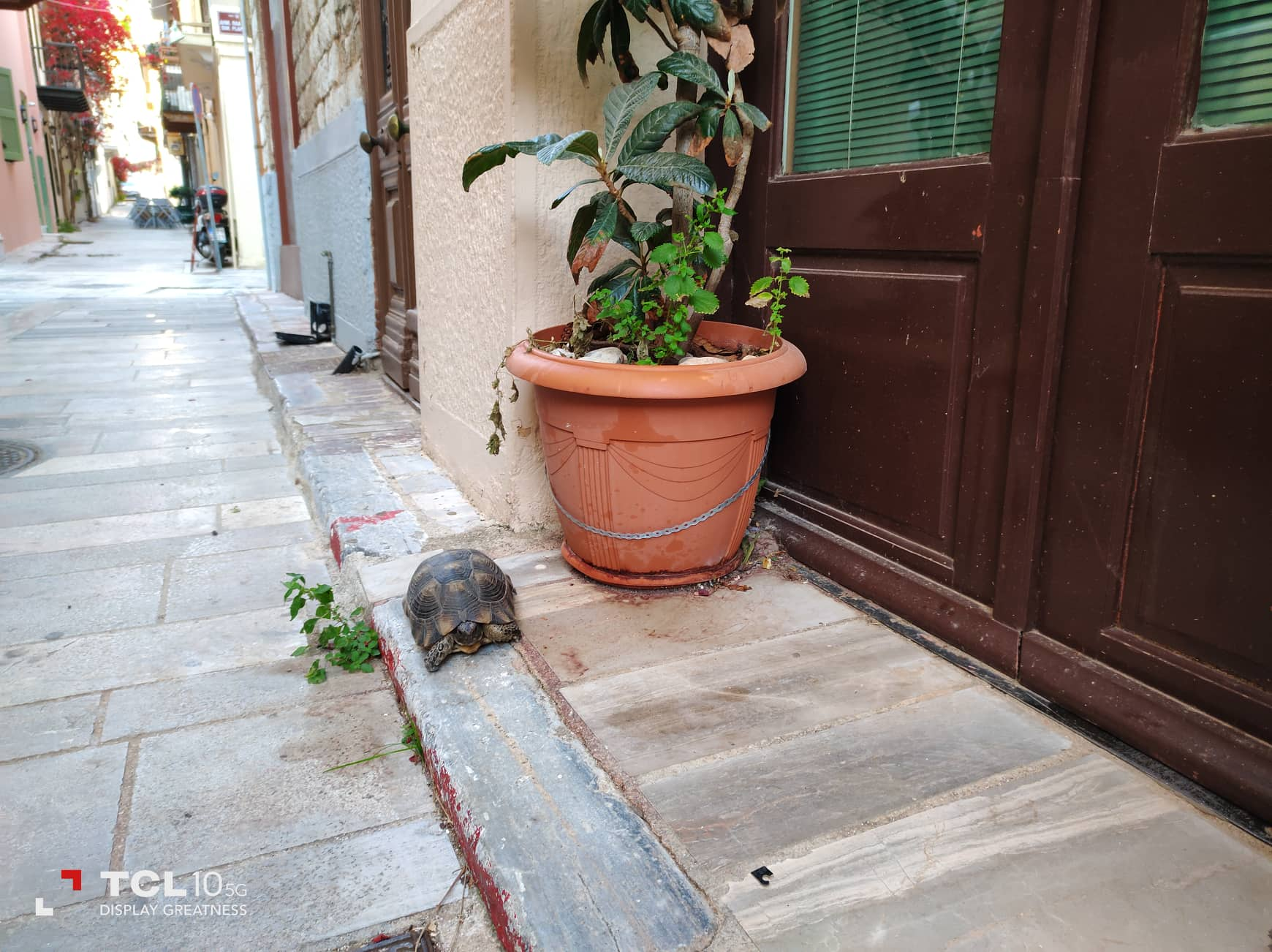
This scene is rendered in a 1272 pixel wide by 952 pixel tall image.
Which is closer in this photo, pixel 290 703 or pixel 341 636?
pixel 290 703

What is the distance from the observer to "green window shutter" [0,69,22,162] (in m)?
16.5

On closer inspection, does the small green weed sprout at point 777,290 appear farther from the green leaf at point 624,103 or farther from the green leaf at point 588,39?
the green leaf at point 588,39

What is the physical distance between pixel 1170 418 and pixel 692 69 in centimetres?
129

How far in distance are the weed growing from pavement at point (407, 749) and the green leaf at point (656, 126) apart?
1414 mm

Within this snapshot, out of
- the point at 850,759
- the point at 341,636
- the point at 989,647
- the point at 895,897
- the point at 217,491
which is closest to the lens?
the point at 895,897

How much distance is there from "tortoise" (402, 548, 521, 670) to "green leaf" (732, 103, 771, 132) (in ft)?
4.05

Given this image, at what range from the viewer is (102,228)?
27.6m

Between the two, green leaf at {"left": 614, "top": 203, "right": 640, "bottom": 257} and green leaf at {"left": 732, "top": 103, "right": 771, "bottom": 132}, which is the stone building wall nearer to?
green leaf at {"left": 614, "top": 203, "right": 640, "bottom": 257}

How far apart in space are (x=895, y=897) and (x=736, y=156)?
5.45ft

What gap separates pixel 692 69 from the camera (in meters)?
2.00

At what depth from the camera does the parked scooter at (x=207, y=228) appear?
53.8 ft

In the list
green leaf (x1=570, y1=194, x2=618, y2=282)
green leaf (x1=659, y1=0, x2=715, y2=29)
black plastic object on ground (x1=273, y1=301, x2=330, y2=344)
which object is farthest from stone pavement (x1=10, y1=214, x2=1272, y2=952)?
black plastic object on ground (x1=273, y1=301, x2=330, y2=344)

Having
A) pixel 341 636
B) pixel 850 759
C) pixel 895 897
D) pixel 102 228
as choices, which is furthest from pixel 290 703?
pixel 102 228

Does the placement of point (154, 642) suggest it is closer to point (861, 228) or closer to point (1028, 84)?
point (861, 228)
